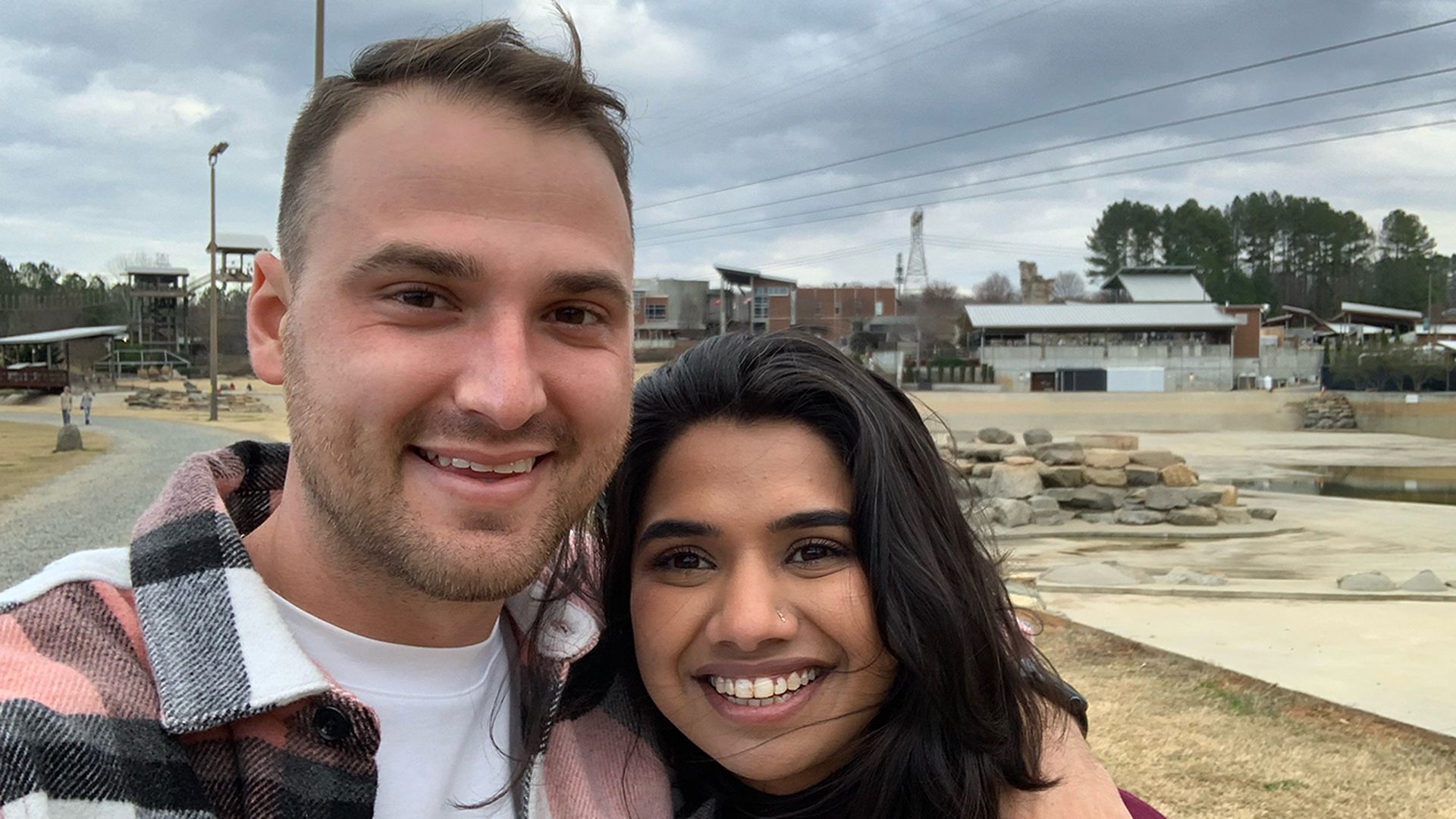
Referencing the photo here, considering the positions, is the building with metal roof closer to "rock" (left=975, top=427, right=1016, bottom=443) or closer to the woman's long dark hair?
"rock" (left=975, top=427, right=1016, bottom=443)

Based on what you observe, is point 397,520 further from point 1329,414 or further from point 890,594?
point 1329,414

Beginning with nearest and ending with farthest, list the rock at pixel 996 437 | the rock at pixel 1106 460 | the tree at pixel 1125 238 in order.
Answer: the rock at pixel 1106 460
the rock at pixel 996 437
the tree at pixel 1125 238

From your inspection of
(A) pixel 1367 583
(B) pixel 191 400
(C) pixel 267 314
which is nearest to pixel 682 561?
(C) pixel 267 314

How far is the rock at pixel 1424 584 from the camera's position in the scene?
9.16 metres

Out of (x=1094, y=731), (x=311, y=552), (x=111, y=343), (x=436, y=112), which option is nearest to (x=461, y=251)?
(x=436, y=112)

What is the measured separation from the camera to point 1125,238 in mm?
103125

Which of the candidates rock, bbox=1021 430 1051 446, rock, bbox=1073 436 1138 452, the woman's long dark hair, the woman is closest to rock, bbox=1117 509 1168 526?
rock, bbox=1073 436 1138 452

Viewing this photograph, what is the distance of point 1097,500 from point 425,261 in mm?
17642

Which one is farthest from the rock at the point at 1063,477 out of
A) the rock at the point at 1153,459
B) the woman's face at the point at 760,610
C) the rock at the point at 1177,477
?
the woman's face at the point at 760,610

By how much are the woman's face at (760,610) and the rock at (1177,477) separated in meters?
18.2

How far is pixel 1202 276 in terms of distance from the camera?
9044cm

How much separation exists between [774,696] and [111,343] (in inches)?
3045

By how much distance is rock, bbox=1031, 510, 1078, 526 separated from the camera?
54.1 ft

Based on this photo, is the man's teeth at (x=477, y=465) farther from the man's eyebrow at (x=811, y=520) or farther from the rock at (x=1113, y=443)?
the rock at (x=1113, y=443)
